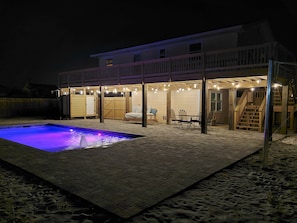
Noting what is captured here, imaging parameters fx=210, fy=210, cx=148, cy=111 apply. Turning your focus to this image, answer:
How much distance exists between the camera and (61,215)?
293cm

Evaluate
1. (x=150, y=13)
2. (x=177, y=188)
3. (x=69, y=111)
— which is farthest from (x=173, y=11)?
(x=177, y=188)

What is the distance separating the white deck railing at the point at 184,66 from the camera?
9.34 meters

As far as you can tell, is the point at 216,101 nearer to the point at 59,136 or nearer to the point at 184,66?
the point at 184,66

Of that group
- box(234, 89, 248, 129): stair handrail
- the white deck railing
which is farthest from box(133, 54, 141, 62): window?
box(234, 89, 248, 129): stair handrail

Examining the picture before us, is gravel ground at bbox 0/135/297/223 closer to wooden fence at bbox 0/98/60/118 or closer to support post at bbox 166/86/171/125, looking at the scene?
support post at bbox 166/86/171/125

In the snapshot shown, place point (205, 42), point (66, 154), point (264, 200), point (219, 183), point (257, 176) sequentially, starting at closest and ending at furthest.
Result: point (264, 200) → point (219, 183) → point (257, 176) → point (66, 154) → point (205, 42)

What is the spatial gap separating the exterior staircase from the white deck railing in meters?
2.84

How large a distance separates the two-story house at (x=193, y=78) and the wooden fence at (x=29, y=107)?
7.86 ft

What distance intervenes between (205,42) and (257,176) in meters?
11.2

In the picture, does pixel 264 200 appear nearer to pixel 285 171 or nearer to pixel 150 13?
pixel 285 171

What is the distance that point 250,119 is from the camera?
12.3m

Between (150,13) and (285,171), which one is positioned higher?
(150,13)

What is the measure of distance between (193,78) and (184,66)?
3094 millimetres

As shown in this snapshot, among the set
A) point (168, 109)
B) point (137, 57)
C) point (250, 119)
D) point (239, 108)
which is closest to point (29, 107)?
point (137, 57)
